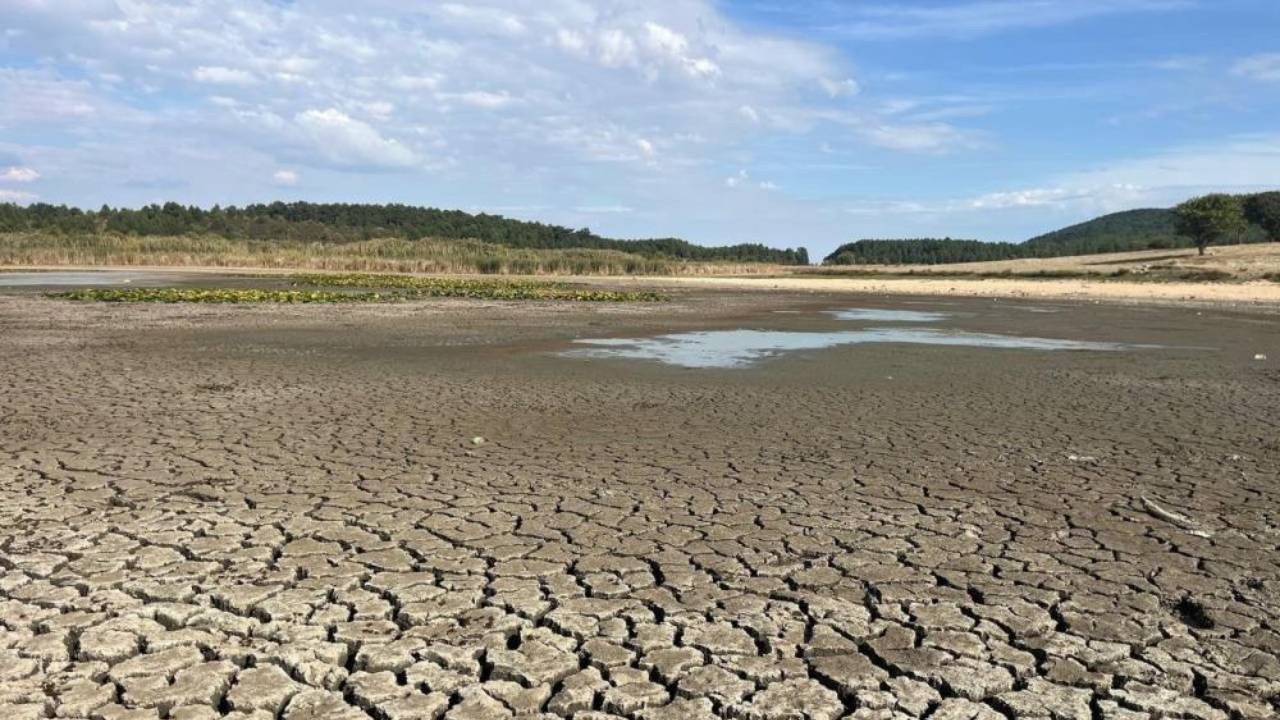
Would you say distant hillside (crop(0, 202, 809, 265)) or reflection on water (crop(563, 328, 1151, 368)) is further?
distant hillside (crop(0, 202, 809, 265))

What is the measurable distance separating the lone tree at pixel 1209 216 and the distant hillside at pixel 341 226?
5323 cm

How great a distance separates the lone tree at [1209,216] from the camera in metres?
69.8

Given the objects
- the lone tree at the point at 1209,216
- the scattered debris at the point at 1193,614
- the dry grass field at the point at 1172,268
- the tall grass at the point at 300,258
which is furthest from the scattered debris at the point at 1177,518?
the lone tree at the point at 1209,216

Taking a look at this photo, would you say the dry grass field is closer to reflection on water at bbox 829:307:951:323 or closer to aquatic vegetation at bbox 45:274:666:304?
reflection on water at bbox 829:307:951:323

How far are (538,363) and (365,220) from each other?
15635 cm

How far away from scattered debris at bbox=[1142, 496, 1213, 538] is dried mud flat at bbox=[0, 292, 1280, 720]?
0.03 meters

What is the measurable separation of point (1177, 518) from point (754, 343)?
1302cm

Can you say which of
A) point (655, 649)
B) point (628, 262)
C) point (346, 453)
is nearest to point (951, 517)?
point (655, 649)

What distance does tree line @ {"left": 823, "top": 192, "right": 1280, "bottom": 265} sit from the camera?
71.0 m

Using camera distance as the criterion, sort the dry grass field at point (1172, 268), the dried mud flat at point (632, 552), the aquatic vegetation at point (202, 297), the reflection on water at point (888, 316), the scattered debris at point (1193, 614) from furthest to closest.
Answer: the dry grass field at point (1172, 268)
the aquatic vegetation at point (202, 297)
the reflection on water at point (888, 316)
the scattered debris at point (1193, 614)
the dried mud flat at point (632, 552)

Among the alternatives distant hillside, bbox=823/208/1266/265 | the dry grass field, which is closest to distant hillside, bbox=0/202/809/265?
distant hillside, bbox=823/208/1266/265

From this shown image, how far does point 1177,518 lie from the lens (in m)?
6.19

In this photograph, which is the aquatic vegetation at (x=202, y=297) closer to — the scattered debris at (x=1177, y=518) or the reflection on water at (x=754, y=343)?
the reflection on water at (x=754, y=343)

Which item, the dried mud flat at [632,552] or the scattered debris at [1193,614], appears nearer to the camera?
the dried mud flat at [632,552]
